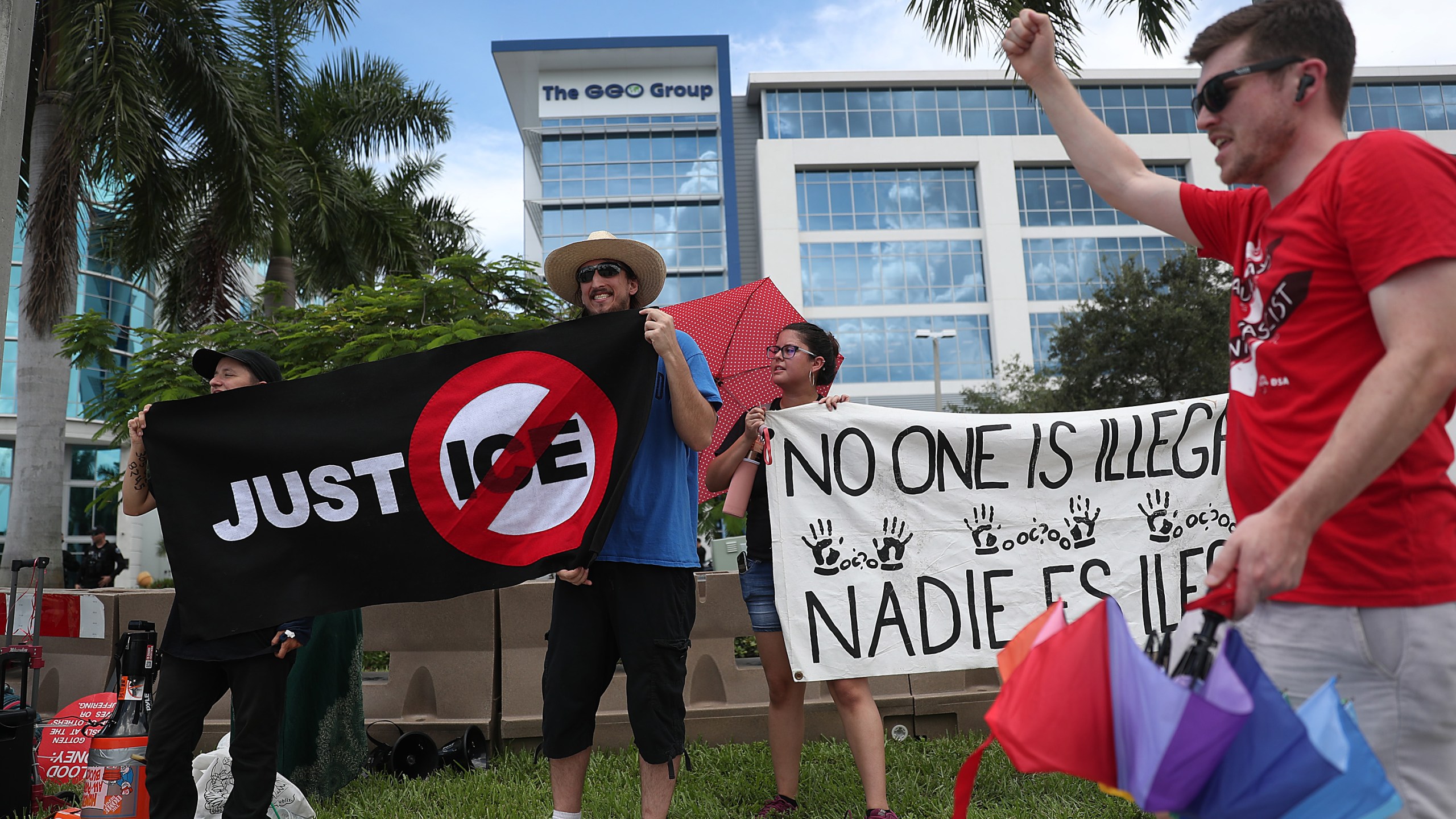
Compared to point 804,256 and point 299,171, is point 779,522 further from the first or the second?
point 804,256

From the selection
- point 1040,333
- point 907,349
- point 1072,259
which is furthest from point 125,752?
point 1072,259

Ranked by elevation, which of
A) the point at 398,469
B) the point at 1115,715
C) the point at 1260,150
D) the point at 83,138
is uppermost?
the point at 83,138

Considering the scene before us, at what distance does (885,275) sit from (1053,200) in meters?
9.32

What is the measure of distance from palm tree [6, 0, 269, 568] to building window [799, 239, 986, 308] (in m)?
34.4

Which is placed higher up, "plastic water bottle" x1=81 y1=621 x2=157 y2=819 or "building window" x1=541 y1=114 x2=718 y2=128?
"building window" x1=541 y1=114 x2=718 y2=128

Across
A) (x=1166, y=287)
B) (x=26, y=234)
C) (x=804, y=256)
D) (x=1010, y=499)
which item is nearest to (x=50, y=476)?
(x=26, y=234)

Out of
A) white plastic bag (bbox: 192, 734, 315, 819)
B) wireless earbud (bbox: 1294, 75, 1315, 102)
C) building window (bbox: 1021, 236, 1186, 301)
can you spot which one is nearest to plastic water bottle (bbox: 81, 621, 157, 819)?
white plastic bag (bbox: 192, 734, 315, 819)

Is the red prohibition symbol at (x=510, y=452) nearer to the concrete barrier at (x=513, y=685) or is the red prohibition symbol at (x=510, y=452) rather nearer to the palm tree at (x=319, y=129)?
the concrete barrier at (x=513, y=685)

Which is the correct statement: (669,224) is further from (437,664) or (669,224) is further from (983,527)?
(983,527)

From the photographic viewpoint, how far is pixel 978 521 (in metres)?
5.08

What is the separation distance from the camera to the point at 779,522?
4.79 metres

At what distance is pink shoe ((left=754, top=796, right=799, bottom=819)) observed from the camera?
14.3ft

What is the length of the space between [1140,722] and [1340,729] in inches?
10.3

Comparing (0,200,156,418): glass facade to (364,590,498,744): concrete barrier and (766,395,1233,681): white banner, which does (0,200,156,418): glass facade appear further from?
(766,395,1233,681): white banner
